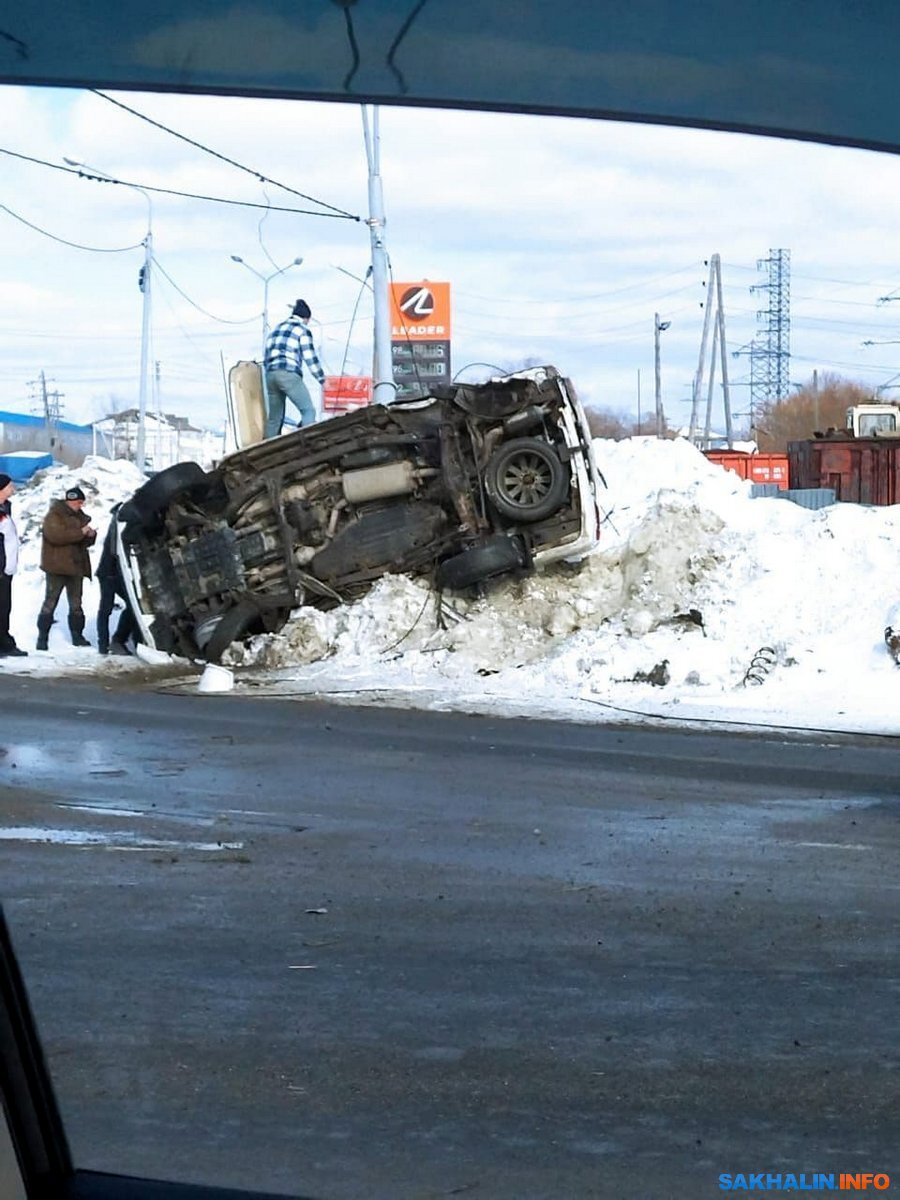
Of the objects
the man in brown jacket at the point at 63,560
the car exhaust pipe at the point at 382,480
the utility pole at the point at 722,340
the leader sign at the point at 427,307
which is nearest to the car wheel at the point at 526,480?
the car exhaust pipe at the point at 382,480

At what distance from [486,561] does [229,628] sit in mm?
2648

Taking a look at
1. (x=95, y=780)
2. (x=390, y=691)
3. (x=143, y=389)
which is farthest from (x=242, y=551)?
(x=143, y=389)

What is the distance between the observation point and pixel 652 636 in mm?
15703

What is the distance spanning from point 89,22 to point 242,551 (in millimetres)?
13666

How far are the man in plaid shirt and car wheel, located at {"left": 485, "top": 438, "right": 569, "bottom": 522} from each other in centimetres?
267

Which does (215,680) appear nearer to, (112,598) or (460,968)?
(112,598)

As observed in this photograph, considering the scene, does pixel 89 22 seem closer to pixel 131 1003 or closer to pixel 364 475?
pixel 131 1003

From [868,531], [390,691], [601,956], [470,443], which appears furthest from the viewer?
[868,531]

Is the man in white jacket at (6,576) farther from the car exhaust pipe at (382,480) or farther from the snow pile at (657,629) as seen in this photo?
the car exhaust pipe at (382,480)

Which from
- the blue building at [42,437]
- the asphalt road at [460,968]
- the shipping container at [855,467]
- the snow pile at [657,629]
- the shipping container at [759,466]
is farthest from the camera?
the blue building at [42,437]

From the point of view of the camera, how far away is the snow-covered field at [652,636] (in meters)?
14.4

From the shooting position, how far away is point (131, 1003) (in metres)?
5.42

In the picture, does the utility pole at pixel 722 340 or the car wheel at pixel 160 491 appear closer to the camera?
the car wheel at pixel 160 491

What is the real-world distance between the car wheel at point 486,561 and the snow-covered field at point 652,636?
63cm
